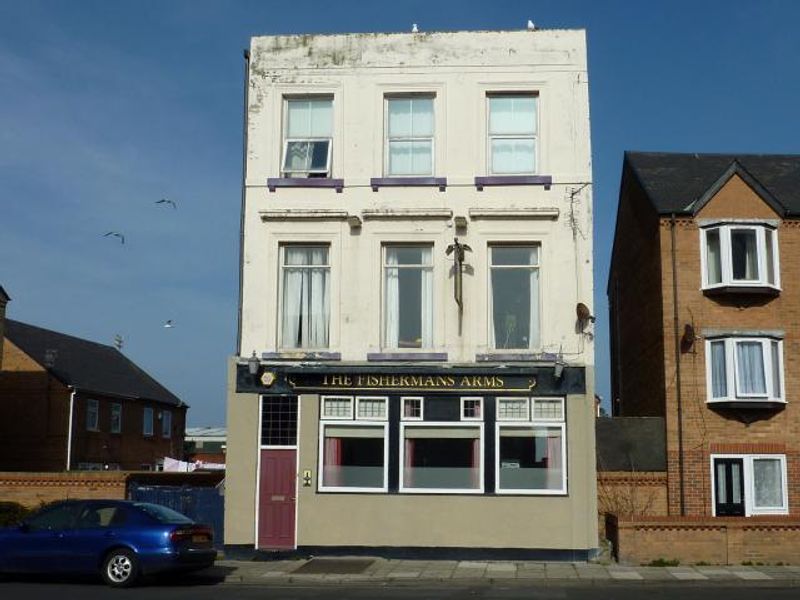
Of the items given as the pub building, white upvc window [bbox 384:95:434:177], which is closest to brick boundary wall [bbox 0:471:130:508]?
the pub building

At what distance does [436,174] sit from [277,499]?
7449mm

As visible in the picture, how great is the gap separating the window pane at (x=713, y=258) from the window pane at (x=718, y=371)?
1.52 meters

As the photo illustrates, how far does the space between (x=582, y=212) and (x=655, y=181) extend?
5.96 m

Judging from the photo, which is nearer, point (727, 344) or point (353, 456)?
point (353, 456)

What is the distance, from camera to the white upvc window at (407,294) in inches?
808

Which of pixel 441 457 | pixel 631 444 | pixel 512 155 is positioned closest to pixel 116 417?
pixel 441 457

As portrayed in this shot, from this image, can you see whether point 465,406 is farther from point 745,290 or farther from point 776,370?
point 776,370

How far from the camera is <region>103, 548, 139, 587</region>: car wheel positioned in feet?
51.9

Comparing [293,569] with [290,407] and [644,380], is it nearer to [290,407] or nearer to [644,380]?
[290,407]

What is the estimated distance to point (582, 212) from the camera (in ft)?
66.4

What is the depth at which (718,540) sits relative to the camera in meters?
Answer: 18.3

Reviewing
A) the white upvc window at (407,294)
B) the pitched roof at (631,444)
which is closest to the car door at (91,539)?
the white upvc window at (407,294)

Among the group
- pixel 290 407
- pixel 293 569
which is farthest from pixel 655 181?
pixel 293 569

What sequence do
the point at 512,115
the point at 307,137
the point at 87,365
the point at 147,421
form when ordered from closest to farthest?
the point at 512,115 → the point at 307,137 → the point at 87,365 → the point at 147,421
